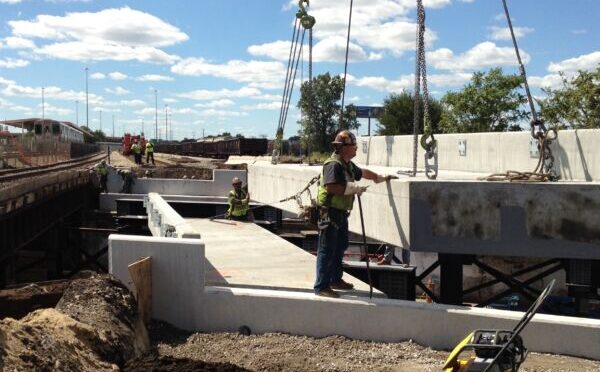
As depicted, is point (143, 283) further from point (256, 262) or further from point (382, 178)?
point (256, 262)

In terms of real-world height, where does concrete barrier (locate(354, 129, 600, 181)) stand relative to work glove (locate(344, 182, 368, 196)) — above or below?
above

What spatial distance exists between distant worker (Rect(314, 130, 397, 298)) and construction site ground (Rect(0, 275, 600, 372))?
2.36 ft

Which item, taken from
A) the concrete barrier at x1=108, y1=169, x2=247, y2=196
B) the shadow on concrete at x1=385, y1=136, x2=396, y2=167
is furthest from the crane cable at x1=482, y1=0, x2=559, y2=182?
the concrete barrier at x1=108, y1=169, x2=247, y2=196

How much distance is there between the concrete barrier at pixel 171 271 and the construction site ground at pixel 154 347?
0.61 feet

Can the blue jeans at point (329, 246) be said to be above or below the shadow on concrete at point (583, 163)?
below

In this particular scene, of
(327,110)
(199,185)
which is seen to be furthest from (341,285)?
(327,110)

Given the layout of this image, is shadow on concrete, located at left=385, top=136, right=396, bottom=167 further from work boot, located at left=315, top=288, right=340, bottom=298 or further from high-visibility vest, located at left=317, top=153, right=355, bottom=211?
work boot, located at left=315, top=288, right=340, bottom=298

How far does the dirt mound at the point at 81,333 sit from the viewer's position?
4133 millimetres

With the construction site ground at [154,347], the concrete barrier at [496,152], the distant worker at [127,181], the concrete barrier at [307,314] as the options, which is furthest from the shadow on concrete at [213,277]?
the distant worker at [127,181]

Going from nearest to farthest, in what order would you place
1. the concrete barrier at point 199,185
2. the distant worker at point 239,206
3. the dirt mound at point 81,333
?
the dirt mound at point 81,333 → the distant worker at point 239,206 → the concrete barrier at point 199,185

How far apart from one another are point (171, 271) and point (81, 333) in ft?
5.40

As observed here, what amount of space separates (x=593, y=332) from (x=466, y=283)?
13796mm

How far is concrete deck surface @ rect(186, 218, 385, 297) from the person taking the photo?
752 cm

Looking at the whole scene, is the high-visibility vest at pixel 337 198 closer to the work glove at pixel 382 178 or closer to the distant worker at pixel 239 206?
the work glove at pixel 382 178
